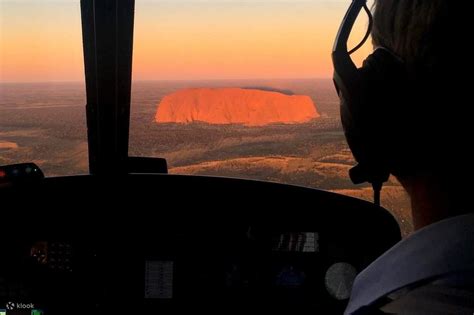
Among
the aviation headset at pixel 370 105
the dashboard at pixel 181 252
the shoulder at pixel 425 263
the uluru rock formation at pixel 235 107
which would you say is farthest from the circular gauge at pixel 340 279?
the shoulder at pixel 425 263

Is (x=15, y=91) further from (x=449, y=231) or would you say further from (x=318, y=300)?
(x=449, y=231)

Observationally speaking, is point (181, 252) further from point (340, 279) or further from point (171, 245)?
point (340, 279)

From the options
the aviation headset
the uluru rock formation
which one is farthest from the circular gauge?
the aviation headset

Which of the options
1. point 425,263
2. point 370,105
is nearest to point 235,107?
point 370,105

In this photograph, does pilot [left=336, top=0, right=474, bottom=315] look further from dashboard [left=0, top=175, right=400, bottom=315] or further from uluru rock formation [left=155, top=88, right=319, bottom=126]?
uluru rock formation [left=155, top=88, right=319, bottom=126]

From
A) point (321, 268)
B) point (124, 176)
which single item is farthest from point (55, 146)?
point (321, 268)

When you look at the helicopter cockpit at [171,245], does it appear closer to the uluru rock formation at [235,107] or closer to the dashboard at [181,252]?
the dashboard at [181,252]

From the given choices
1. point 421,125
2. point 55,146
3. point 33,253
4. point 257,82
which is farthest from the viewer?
point 55,146
